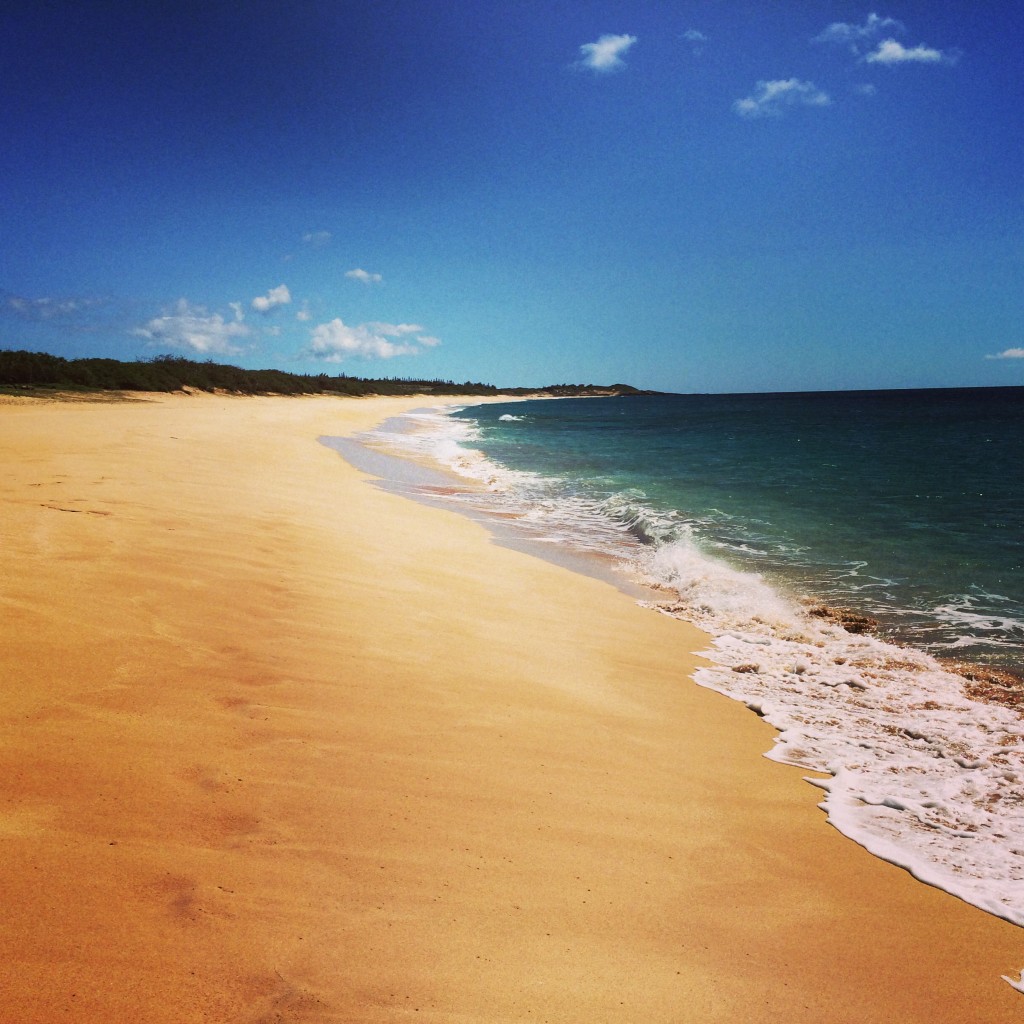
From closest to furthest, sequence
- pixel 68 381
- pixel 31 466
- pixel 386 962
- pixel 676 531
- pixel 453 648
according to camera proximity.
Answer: pixel 386 962, pixel 453 648, pixel 31 466, pixel 676 531, pixel 68 381

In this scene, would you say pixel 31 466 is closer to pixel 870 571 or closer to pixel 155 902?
pixel 155 902

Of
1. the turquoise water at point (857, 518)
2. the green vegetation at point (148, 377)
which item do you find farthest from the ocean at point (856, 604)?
the green vegetation at point (148, 377)

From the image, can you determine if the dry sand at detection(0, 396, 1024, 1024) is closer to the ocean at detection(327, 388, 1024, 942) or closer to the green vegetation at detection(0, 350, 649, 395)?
the ocean at detection(327, 388, 1024, 942)

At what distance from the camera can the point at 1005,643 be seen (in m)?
5.96

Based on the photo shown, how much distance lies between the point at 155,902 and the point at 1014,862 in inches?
140

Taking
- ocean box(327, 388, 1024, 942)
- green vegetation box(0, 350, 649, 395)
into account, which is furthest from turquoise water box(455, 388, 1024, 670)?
green vegetation box(0, 350, 649, 395)

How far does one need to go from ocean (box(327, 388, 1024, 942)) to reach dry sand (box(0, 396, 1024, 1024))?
432mm

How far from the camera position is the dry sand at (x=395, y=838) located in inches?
69.0

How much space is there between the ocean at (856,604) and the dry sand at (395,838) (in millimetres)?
432

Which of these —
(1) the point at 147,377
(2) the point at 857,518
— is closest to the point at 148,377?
(1) the point at 147,377

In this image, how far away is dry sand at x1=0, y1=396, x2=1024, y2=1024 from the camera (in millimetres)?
1753

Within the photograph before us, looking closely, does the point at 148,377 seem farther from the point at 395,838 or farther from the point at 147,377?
the point at 395,838

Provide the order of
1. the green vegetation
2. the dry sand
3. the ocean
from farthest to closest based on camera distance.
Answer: the green vegetation → the ocean → the dry sand

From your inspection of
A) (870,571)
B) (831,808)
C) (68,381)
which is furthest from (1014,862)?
(68,381)
